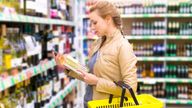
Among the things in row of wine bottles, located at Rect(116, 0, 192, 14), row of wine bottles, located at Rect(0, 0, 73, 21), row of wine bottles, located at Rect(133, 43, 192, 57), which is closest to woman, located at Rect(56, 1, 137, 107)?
row of wine bottles, located at Rect(0, 0, 73, 21)

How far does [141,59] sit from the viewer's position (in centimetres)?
579

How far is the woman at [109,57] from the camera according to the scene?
7.02 ft

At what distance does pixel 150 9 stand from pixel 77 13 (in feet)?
4.31

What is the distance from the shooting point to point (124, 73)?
2.13 meters

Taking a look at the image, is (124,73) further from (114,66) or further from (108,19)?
(108,19)

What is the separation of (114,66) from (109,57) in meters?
0.07

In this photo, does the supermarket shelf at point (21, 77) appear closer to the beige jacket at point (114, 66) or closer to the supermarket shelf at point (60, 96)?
the supermarket shelf at point (60, 96)

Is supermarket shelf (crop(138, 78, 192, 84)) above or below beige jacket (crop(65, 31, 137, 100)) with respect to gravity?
below

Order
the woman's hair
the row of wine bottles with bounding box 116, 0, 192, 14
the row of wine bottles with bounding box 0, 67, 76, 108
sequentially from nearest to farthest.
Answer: the woman's hair
the row of wine bottles with bounding box 0, 67, 76, 108
the row of wine bottles with bounding box 116, 0, 192, 14

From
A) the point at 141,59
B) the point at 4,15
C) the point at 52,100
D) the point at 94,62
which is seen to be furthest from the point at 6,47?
the point at 141,59

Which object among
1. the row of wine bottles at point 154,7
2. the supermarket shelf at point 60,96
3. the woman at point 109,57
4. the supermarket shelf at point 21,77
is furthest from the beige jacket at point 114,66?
the row of wine bottles at point 154,7

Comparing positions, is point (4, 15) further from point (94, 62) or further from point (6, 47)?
point (94, 62)

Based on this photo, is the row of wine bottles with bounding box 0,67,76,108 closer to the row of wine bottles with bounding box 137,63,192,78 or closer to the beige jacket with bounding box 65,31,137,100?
the beige jacket with bounding box 65,31,137,100

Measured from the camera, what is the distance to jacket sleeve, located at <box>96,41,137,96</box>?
2100 millimetres
